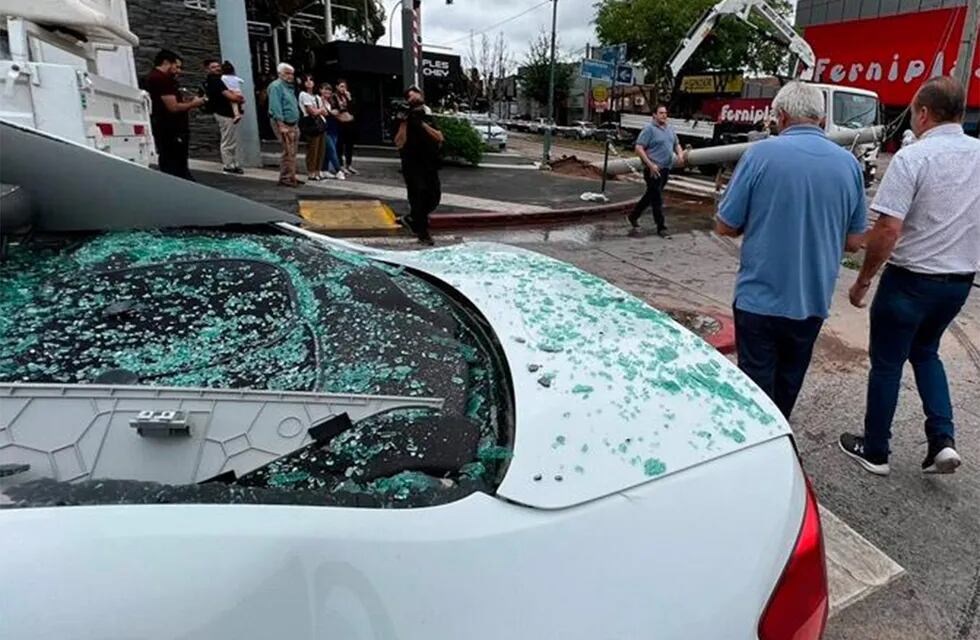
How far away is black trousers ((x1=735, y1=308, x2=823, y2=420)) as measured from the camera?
8.95ft

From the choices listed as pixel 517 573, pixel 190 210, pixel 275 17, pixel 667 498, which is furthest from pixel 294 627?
pixel 275 17

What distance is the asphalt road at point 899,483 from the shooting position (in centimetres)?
222

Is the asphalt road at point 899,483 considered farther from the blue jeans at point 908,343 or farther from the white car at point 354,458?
the white car at point 354,458

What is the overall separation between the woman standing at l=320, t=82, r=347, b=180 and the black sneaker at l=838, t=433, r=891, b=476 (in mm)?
9552

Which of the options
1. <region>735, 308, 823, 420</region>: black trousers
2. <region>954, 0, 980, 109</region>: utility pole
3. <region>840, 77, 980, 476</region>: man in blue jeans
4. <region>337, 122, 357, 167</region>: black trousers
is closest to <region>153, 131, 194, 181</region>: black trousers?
<region>337, 122, 357, 167</region>: black trousers

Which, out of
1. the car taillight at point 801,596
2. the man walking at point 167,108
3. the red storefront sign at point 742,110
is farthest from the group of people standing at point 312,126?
the red storefront sign at point 742,110

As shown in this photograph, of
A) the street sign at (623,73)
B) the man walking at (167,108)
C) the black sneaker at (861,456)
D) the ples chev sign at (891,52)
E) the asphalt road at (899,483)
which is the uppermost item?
the ples chev sign at (891,52)

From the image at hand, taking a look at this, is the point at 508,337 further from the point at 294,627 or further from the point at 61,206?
the point at 61,206

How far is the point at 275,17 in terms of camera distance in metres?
23.1

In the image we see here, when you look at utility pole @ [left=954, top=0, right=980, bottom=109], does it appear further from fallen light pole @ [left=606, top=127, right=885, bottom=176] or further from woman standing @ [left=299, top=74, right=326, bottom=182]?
woman standing @ [left=299, top=74, right=326, bottom=182]

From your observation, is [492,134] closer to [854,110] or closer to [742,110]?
[742,110]

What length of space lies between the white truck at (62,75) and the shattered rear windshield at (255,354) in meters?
3.02

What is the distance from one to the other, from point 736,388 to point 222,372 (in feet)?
3.96

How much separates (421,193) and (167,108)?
3407mm
